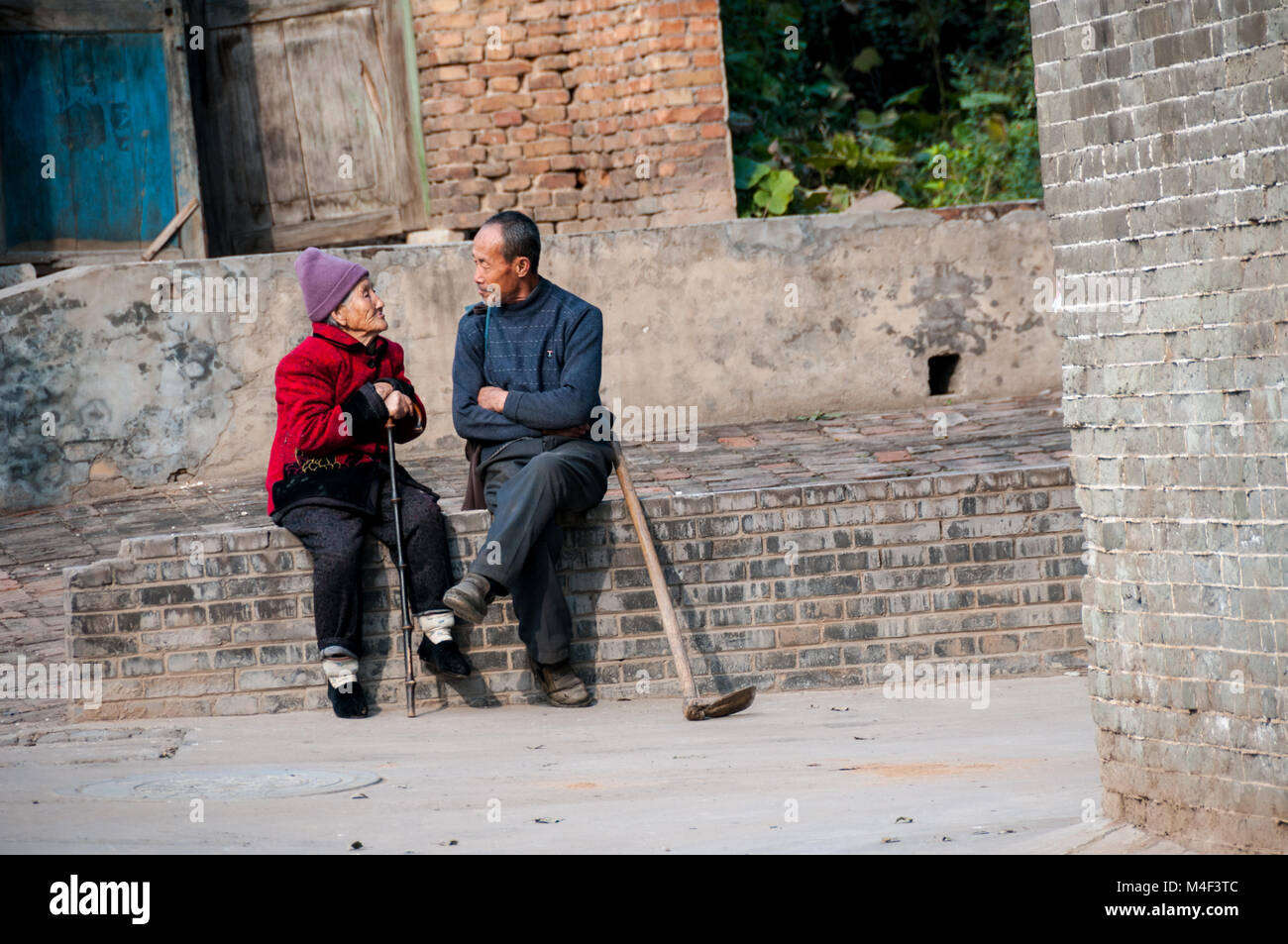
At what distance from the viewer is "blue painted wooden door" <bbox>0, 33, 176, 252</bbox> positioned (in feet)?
32.6

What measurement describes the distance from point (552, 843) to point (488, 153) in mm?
7184

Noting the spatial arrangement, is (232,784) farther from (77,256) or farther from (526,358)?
(77,256)

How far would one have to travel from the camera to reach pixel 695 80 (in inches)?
394

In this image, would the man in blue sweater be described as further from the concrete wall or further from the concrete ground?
the concrete wall

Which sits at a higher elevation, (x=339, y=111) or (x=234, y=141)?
(x=339, y=111)

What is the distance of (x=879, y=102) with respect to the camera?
13.2m

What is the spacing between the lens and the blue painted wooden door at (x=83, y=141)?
32.6 feet

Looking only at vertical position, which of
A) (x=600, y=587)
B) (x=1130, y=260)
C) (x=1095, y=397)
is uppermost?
(x=1130, y=260)

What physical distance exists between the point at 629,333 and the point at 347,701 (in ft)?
13.6

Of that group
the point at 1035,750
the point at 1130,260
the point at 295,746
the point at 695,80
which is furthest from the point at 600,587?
the point at 695,80

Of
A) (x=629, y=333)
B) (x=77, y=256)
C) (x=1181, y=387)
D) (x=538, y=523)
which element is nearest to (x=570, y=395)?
(x=538, y=523)

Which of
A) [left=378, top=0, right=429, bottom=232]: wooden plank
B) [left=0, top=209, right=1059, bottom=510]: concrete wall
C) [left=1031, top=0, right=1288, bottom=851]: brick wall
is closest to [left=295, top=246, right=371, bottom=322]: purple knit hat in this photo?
[left=1031, top=0, right=1288, bottom=851]: brick wall

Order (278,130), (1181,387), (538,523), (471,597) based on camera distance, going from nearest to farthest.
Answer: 1. (1181,387)
2. (471,597)
3. (538,523)
4. (278,130)
